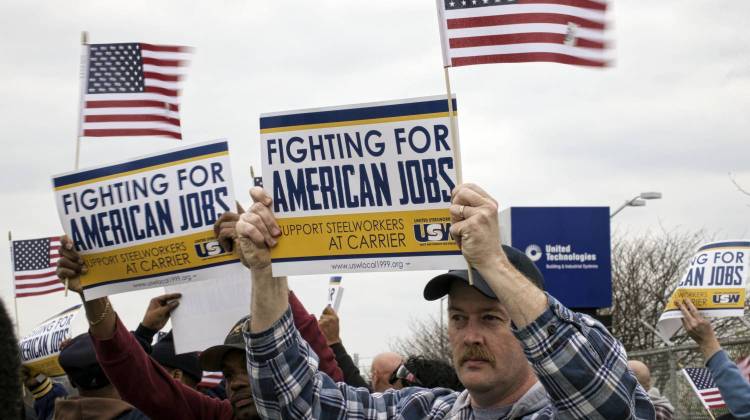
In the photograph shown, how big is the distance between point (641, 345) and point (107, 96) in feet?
99.6

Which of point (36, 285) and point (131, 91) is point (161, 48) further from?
point (36, 285)

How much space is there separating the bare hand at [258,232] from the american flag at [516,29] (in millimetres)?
922

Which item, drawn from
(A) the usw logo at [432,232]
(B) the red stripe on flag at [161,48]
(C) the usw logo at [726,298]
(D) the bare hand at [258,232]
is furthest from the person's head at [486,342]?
(C) the usw logo at [726,298]

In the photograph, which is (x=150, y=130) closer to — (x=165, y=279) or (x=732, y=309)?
(x=165, y=279)

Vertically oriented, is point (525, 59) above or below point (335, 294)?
above

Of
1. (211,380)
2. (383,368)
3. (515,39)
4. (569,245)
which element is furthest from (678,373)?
(515,39)

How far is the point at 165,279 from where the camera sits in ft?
17.3

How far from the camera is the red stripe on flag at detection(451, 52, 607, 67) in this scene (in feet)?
14.4

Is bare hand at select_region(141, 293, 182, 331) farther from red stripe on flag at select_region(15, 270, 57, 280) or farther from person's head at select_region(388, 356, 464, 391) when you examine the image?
red stripe on flag at select_region(15, 270, 57, 280)

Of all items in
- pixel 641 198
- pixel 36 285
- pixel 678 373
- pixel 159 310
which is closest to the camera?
pixel 159 310

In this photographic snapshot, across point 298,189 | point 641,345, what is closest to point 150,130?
point 298,189

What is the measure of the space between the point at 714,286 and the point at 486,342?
4712 millimetres

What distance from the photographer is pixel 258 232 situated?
165 inches

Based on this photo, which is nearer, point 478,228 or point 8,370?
point 8,370
